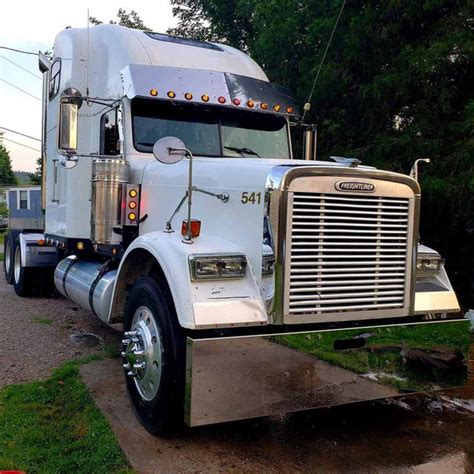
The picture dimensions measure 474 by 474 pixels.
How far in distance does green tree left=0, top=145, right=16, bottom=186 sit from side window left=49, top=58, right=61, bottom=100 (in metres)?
58.2

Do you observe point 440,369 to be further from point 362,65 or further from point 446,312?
point 362,65

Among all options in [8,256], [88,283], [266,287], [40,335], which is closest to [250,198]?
[266,287]

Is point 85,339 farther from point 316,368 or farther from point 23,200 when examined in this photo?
point 23,200

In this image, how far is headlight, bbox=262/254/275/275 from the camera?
3686 mm

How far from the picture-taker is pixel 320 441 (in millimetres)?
4062

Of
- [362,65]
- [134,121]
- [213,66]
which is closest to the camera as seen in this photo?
[134,121]

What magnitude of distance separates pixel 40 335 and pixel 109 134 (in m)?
2.64

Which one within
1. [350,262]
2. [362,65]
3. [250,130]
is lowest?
[350,262]

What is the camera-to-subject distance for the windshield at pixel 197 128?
555 cm

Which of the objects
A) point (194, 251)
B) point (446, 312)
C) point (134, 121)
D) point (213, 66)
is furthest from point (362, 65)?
point (194, 251)

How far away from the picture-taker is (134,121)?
18.2 ft

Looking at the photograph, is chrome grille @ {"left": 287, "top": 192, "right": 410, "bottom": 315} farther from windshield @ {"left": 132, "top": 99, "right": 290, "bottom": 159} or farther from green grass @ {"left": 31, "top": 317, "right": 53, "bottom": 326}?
green grass @ {"left": 31, "top": 317, "right": 53, "bottom": 326}

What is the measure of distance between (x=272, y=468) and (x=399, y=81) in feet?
20.5

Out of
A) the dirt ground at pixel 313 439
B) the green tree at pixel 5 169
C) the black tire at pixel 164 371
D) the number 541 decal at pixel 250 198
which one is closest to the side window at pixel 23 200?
the dirt ground at pixel 313 439
